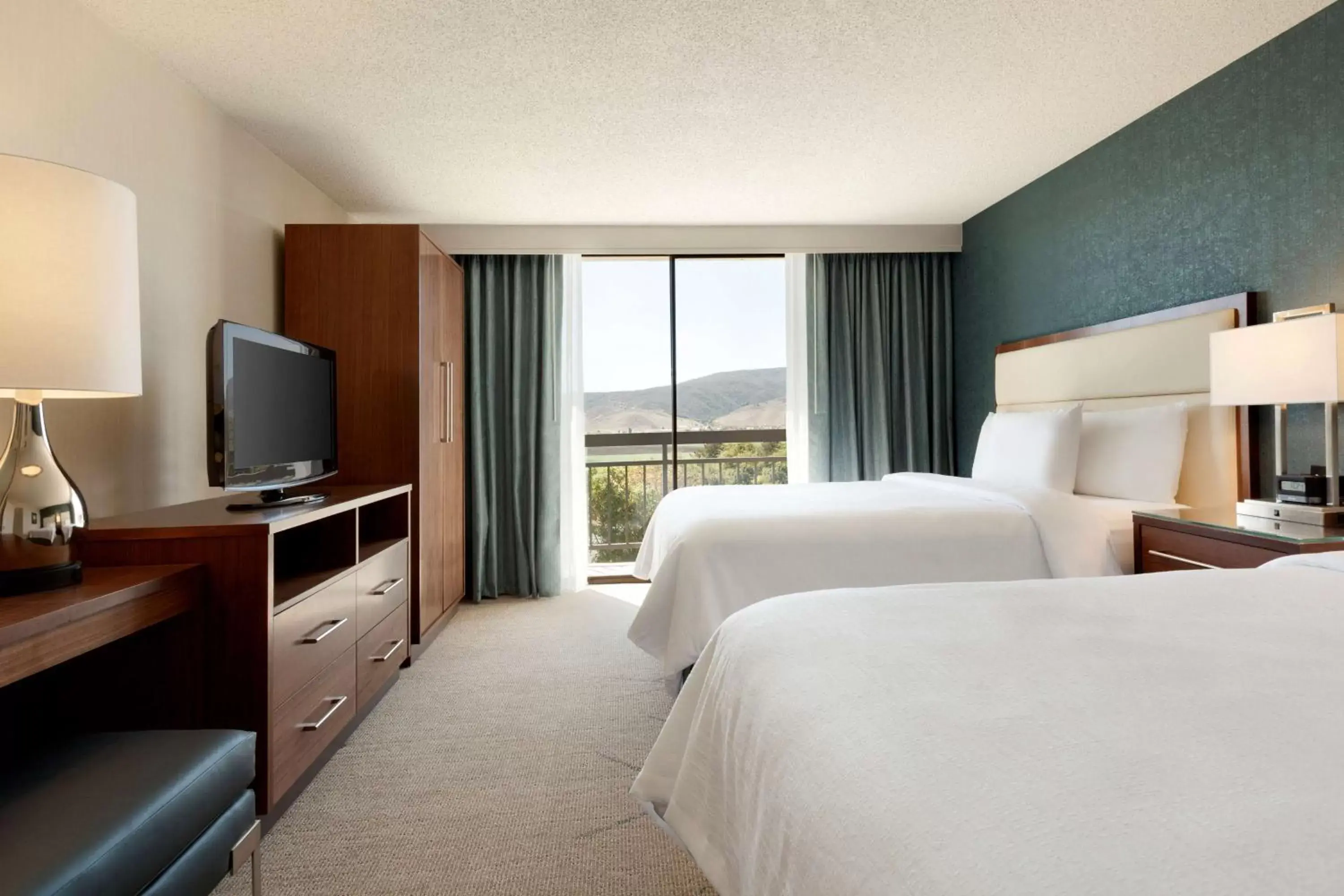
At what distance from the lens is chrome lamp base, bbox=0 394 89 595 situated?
4.75 ft

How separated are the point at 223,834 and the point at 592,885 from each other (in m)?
0.82

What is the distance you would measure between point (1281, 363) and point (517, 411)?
12.7 ft

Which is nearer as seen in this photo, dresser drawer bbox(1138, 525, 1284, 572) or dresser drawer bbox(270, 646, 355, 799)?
dresser drawer bbox(270, 646, 355, 799)

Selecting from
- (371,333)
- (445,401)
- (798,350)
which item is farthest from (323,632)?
(798,350)

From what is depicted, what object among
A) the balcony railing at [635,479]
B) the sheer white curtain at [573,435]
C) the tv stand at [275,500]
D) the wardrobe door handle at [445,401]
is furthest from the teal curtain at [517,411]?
the tv stand at [275,500]

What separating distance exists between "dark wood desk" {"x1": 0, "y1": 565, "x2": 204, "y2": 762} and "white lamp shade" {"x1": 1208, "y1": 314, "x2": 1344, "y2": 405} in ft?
10.4

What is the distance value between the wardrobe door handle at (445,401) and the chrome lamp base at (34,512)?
7.68 ft

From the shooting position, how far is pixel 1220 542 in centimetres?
222

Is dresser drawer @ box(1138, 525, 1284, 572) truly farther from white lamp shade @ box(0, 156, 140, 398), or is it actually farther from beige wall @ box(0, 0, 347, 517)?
beige wall @ box(0, 0, 347, 517)

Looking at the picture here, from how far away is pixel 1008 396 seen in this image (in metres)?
4.29

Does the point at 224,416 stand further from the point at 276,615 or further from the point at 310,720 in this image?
the point at 310,720

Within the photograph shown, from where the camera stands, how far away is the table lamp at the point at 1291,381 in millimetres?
2109

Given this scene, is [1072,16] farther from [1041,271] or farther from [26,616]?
[26,616]

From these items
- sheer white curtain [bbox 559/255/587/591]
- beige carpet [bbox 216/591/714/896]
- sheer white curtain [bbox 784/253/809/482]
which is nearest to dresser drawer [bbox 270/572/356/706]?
beige carpet [bbox 216/591/714/896]
